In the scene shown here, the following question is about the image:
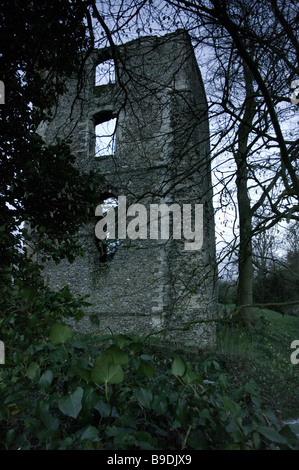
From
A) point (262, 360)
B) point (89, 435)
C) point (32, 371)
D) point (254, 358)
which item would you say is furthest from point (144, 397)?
point (262, 360)

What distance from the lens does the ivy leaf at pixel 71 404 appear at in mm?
843

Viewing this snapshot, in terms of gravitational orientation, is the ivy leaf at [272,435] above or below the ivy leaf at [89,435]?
above

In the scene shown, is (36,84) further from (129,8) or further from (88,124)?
(88,124)

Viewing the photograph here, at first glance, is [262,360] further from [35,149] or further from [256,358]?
[35,149]

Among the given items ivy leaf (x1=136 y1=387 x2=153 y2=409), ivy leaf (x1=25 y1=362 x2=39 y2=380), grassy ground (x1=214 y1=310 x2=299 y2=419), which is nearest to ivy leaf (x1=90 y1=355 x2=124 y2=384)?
ivy leaf (x1=136 y1=387 x2=153 y2=409)

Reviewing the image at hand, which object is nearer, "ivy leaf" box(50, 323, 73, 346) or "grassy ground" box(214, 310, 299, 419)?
"ivy leaf" box(50, 323, 73, 346)

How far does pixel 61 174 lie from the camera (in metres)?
3.46

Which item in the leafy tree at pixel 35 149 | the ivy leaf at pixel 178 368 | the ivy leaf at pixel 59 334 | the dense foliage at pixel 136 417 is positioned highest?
the leafy tree at pixel 35 149

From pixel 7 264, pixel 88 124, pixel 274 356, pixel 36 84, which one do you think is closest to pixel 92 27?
pixel 36 84

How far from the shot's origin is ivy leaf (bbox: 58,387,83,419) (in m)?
0.84

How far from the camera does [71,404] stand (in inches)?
34.2

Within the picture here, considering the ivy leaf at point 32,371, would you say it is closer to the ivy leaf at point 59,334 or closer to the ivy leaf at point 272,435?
the ivy leaf at point 59,334

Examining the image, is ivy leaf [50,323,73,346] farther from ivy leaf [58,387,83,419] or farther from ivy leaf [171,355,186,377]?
ivy leaf [171,355,186,377]

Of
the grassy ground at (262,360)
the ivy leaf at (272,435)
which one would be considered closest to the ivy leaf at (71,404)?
the ivy leaf at (272,435)
